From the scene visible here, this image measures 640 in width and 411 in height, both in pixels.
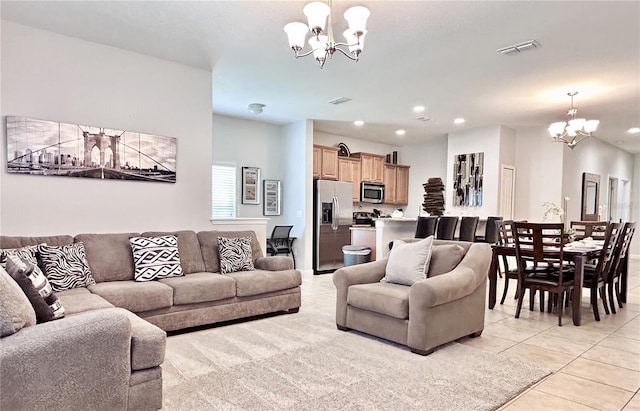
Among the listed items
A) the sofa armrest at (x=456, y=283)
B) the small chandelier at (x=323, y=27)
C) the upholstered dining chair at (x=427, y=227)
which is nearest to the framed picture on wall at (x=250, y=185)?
the upholstered dining chair at (x=427, y=227)

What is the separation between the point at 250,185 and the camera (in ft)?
22.9

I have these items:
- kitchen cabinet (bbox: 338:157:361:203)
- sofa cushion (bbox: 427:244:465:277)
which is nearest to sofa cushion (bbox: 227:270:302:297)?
sofa cushion (bbox: 427:244:465:277)

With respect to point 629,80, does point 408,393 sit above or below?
below

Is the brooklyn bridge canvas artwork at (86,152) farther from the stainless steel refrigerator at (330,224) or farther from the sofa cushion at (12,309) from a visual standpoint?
the stainless steel refrigerator at (330,224)

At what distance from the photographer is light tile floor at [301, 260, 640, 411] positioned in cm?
230

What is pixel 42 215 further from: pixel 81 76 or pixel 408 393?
pixel 408 393

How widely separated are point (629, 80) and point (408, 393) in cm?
471

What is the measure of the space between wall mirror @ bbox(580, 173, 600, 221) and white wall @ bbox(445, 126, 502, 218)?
243 centimetres

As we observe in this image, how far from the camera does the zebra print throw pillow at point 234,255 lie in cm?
409

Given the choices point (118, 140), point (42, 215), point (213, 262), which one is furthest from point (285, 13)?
point (42, 215)

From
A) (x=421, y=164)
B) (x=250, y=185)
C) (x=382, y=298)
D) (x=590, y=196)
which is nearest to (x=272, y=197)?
(x=250, y=185)

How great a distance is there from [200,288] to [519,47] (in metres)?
3.78

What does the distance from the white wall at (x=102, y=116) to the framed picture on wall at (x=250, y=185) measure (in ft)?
7.14

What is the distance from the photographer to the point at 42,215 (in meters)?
A: 3.60
